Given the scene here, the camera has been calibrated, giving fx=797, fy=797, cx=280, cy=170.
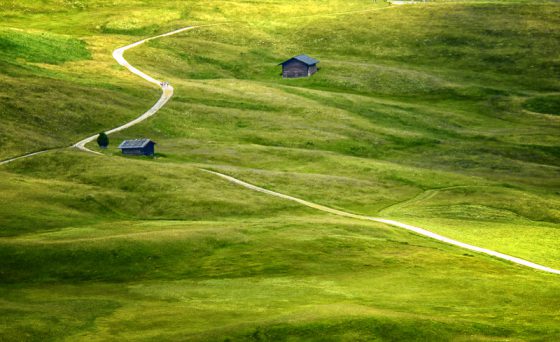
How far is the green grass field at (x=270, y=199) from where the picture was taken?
52.5m

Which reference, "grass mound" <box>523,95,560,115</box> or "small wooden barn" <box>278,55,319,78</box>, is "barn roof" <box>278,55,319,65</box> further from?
"grass mound" <box>523,95,560,115</box>

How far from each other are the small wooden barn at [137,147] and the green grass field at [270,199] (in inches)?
162

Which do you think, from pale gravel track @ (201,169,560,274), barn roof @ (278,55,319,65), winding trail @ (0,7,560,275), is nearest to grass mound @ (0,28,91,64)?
winding trail @ (0,7,560,275)

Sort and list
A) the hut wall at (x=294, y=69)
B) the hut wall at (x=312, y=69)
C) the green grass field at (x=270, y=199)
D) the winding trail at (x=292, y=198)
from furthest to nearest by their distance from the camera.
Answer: the hut wall at (x=312, y=69) < the hut wall at (x=294, y=69) < the winding trail at (x=292, y=198) < the green grass field at (x=270, y=199)

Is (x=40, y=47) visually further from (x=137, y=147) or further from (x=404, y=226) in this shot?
(x=404, y=226)

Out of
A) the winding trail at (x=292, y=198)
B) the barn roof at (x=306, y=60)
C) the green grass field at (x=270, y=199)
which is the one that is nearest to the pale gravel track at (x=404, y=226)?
the winding trail at (x=292, y=198)

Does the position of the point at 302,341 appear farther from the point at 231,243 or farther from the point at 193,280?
the point at 231,243

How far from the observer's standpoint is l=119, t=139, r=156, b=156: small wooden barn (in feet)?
368

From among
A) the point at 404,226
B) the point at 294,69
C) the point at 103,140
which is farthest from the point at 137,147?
the point at 294,69

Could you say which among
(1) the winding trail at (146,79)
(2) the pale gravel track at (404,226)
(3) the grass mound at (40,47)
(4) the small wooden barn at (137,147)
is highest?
(3) the grass mound at (40,47)

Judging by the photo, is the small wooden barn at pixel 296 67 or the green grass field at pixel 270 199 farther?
the small wooden barn at pixel 296 67

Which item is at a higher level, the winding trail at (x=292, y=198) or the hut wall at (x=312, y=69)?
the hut wall at (x=312, y=69)

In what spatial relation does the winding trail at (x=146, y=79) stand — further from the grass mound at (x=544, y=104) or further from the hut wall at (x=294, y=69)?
the grass mound at (x=544, y=104)

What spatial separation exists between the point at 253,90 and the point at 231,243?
93.7 meters
